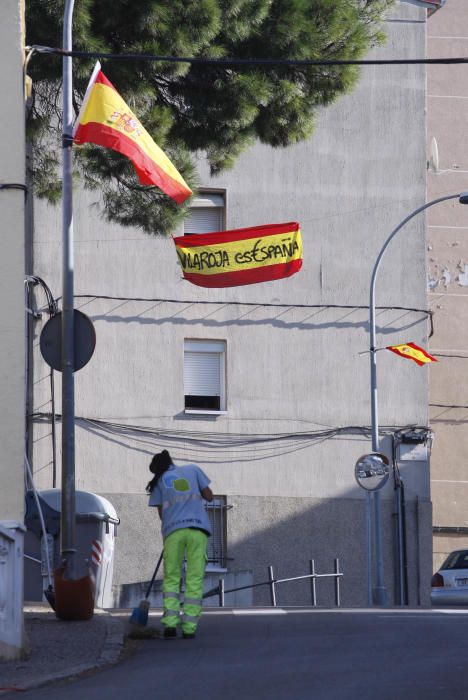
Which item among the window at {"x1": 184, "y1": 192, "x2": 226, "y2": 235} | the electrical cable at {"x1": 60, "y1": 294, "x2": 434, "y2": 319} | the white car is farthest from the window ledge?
the white car

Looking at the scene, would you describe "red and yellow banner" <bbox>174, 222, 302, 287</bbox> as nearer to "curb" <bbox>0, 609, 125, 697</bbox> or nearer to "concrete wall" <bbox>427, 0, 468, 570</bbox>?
"curb" <bbox>0, 609, 125, 697</bbox>

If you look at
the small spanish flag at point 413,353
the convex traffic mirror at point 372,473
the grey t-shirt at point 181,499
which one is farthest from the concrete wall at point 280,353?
the grey t-shirt at point 181,499

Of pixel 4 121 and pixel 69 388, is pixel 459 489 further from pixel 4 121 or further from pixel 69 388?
pixel 4 121

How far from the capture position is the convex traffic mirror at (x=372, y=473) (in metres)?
25.8

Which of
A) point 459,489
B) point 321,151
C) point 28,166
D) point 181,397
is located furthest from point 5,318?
point 459,489

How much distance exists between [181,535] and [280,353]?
19742 millimetres

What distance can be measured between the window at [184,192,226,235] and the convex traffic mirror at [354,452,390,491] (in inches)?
321

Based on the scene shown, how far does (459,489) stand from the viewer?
3716 centimetres

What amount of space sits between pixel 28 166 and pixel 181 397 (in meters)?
12.3

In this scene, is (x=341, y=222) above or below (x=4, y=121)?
above

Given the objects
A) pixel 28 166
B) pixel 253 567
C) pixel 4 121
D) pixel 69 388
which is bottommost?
pixel 253 567

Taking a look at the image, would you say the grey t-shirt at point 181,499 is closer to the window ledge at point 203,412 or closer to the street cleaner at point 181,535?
the street cleaner at point 181,535

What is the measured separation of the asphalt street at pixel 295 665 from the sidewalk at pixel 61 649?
0.15 metres

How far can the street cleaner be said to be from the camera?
40.4ft
